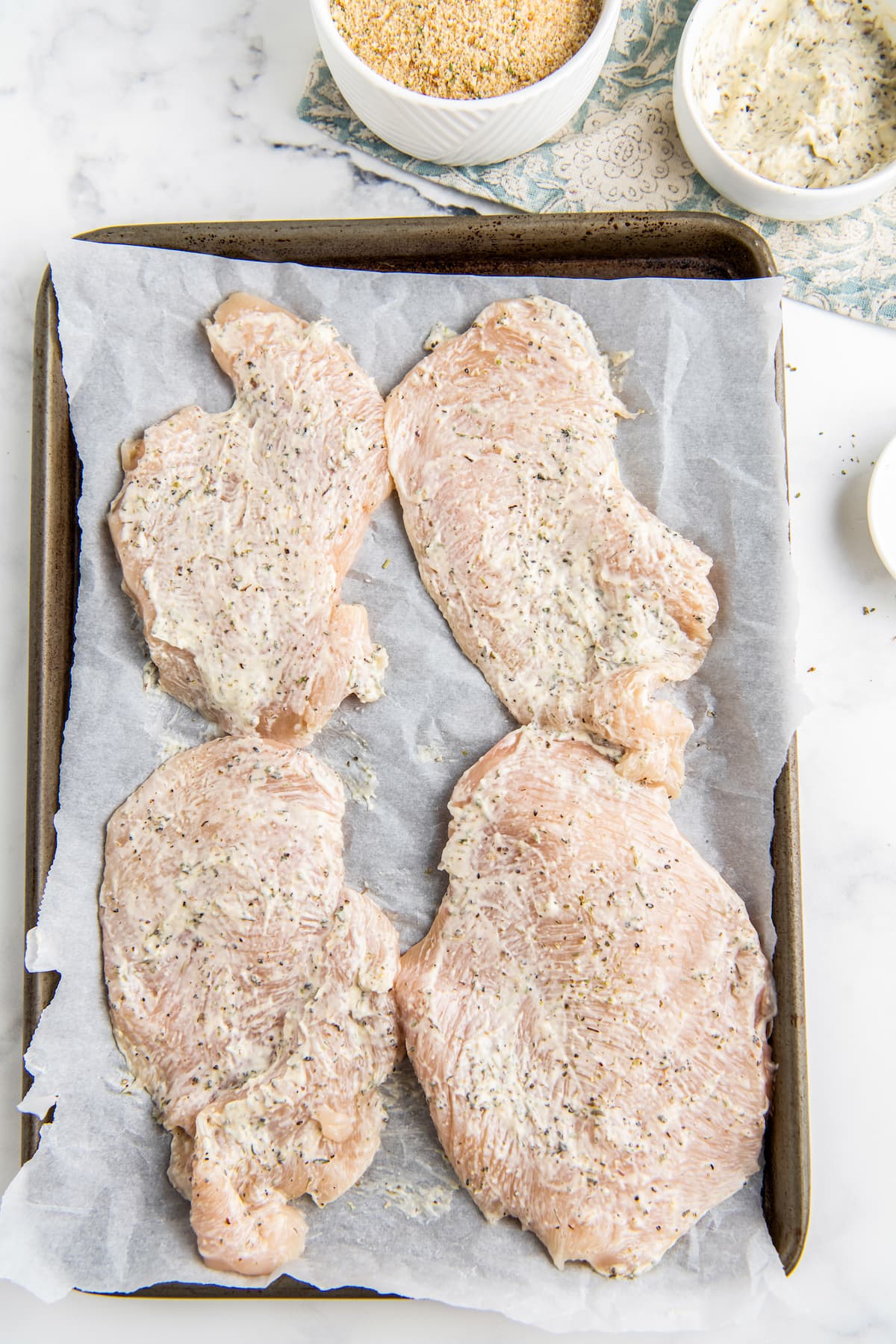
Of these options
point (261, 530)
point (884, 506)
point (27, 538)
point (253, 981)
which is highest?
point (884, 506)

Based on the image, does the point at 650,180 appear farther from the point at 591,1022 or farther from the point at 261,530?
the point at 591,1022

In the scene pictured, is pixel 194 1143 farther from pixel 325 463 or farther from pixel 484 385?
pixel 484 385

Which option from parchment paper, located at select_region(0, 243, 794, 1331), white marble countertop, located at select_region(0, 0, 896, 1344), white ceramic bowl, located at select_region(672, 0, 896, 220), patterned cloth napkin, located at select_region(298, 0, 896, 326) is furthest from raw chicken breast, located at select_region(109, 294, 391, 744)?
white ceramic bowl, located at select_region(672, 0, 896, 220)

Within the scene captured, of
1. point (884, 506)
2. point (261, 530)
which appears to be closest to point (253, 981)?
point (261, 530)

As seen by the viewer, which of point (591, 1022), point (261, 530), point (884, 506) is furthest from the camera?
point (884, 506)

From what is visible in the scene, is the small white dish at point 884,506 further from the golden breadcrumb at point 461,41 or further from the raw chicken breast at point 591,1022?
the golden breadcrumb at point 461,41

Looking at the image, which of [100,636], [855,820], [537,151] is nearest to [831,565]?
[855,820]

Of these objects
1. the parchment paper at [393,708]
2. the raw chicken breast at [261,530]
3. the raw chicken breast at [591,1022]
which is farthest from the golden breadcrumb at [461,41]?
the raw chicken breast at [591,1022]
